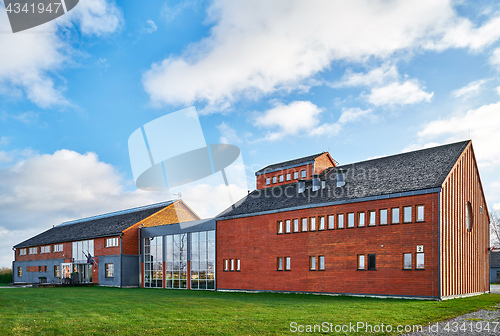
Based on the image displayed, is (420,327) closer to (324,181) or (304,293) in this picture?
(304,293)

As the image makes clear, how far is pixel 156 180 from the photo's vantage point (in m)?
27.6

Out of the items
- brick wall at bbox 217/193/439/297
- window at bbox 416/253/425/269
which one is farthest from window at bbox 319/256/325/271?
window at bbox 416/253/425/269

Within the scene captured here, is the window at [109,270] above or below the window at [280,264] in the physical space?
below

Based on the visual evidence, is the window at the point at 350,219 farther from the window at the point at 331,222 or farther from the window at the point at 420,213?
the window at the point at 420,213

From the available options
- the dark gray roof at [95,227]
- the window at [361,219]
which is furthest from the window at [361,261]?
the dark gray roof at [95,227]

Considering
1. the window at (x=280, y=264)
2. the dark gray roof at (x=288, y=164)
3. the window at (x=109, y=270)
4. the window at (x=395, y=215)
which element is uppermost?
the dark gray roof at (x=288, y=164)

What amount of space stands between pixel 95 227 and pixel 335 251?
38549mm

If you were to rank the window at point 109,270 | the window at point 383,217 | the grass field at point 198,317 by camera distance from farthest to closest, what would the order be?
the window at point 109,270
the window at point 383,217
the grass field at point 198,317

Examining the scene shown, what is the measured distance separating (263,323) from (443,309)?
1064cm

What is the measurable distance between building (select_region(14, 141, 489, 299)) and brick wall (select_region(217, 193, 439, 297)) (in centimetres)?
7

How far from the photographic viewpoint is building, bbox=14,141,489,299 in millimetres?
29484

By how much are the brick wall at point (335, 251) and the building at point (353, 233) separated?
0.07 m

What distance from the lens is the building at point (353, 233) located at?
29.5 m

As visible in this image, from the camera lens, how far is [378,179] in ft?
111
